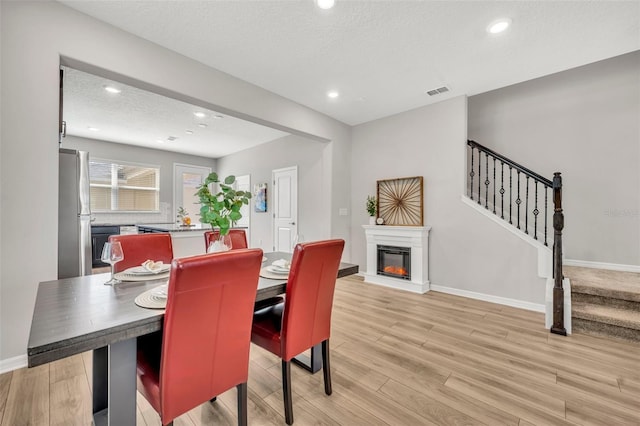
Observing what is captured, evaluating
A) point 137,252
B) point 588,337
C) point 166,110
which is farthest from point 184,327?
point 166,110

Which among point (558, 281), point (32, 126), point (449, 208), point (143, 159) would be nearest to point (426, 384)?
point (558, 281)

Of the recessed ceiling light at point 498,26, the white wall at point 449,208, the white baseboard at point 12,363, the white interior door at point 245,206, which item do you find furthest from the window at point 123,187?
the recessed ceiling light at point 498,26

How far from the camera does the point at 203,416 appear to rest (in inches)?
62.2

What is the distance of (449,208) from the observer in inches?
154

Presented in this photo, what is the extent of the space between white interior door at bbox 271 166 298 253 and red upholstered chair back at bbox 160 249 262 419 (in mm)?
4360

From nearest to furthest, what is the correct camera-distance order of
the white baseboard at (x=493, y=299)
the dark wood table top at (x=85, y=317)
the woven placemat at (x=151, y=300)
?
1. the dark wood table top at (x=85, y=317)
2. the woven placemat at (x=151, y=300)
3. the white baseboard at (x=493, y=299)

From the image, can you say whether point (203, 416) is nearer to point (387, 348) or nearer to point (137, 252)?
point (137, 252)

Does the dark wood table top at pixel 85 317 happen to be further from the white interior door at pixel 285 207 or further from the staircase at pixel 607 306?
the white interior door at pixel 285 207

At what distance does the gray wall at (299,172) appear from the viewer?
523 centimetres

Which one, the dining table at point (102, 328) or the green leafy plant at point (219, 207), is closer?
the dining table at point (102, 328)

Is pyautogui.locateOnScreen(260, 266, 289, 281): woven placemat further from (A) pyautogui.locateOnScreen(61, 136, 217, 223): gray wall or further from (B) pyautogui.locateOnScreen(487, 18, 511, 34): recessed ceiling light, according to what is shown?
(A) pyautogui.locateOnScreen(61, 136, 217, 223): gray wall

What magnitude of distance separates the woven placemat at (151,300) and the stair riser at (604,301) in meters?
3.70

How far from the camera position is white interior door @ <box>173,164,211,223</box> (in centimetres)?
707

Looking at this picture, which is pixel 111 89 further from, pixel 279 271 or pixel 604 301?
pixel 604 301
